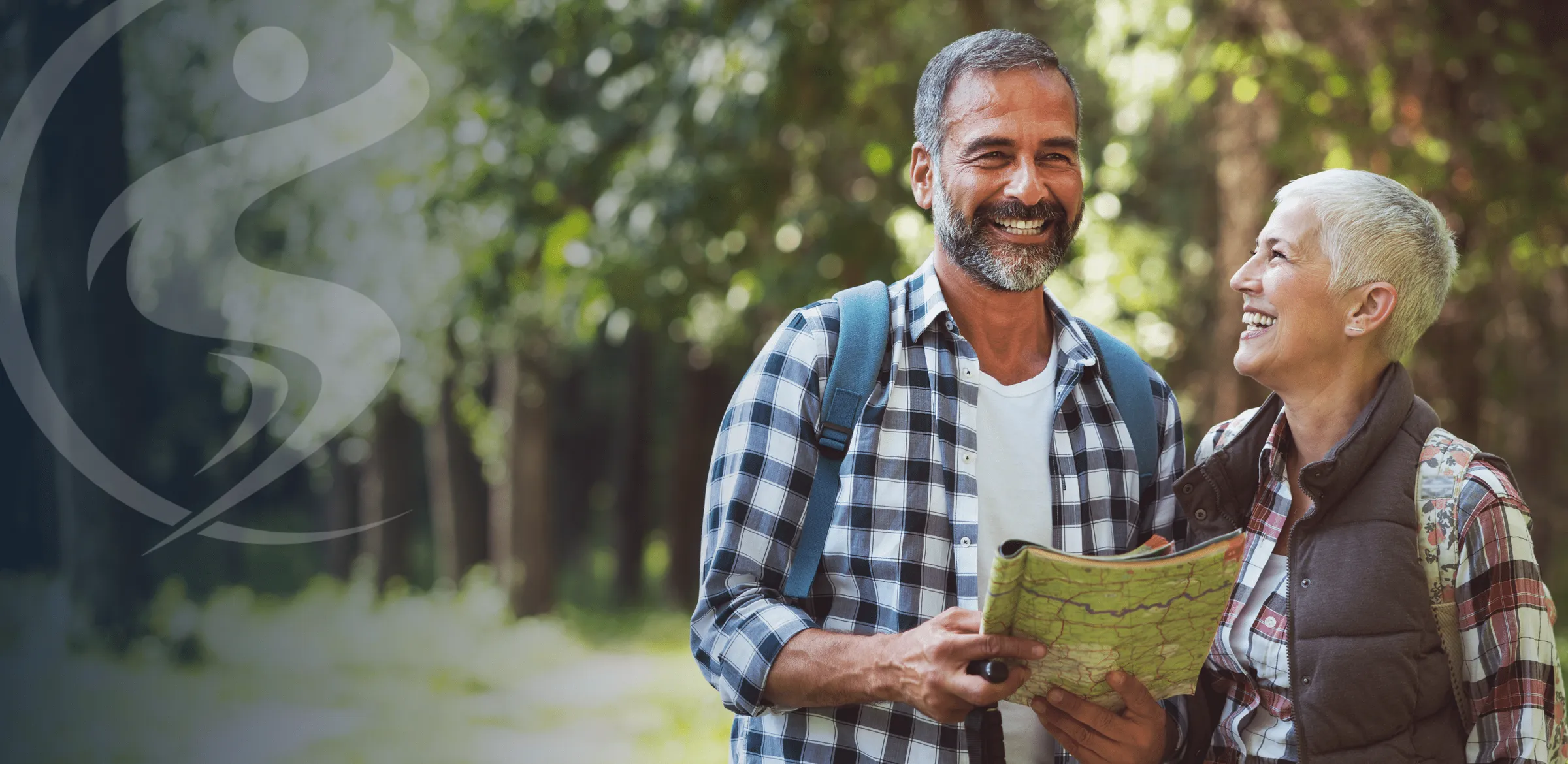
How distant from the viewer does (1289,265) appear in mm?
2611

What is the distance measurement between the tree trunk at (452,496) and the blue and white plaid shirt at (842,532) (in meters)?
16.9

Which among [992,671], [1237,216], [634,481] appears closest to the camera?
[992,671]

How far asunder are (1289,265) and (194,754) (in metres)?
10.3

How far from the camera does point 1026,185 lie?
8.45ft

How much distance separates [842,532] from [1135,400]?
0.72 metres

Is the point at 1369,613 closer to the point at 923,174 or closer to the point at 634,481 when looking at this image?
the point at 923,174

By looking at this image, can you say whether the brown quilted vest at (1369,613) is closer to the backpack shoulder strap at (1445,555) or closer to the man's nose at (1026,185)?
the backpack shoulder strap at (1445,555)

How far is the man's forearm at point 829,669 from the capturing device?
2227 millimetres

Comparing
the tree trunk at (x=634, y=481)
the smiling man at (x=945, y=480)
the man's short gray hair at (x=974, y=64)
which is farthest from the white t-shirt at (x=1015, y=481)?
the tree trunk at (x=634, y=481)

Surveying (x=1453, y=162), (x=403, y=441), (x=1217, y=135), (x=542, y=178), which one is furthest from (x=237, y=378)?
(x=1453, y=162)

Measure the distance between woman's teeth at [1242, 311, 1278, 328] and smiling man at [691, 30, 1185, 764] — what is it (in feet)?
0.79

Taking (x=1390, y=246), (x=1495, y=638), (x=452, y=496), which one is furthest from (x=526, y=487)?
(x=1495, y=638)

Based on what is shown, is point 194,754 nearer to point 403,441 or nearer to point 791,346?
point 791,346

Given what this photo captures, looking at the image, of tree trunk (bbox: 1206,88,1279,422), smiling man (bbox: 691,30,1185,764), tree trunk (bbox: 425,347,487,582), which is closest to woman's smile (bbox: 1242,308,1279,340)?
smiling man (bbox: 691,30,1185,764)
